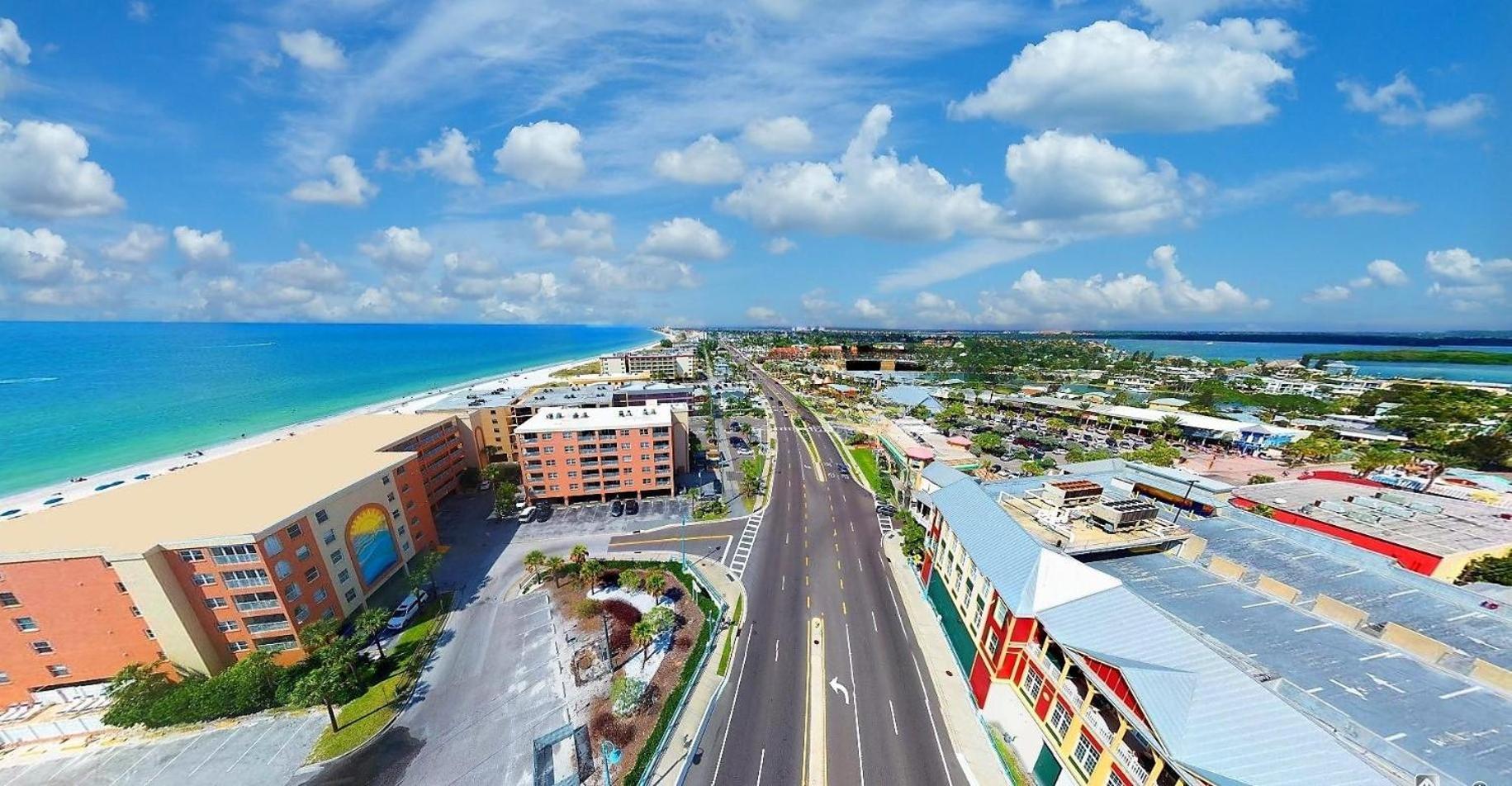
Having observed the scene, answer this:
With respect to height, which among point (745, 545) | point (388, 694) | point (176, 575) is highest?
point (176, 575)

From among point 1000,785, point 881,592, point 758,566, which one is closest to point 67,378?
point 758,566

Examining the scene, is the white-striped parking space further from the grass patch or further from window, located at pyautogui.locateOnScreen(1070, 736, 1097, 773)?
window, located at pyautogui.locateOnScreen(1070, 736, 1097, 773)

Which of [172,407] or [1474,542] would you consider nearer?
[1474,542]

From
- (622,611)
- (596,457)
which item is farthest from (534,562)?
(596,457)

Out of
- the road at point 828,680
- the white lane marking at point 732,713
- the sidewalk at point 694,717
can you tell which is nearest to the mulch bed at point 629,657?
the sidewalk at point 694,717

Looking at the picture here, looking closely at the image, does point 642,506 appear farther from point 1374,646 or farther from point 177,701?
point 1374,646

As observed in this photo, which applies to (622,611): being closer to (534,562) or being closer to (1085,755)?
(534,562)

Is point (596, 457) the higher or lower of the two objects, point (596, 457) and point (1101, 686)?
the lower
